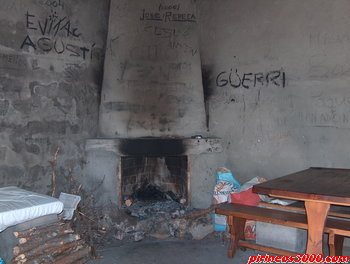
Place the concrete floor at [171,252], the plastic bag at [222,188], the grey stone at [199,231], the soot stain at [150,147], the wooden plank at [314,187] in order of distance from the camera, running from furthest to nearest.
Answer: the soot stain at [150,147]
the plastic bag at [222,188]
the grey stone at [199,231]
the concrete floor at [171,252]
the wooden plank at [314,187]

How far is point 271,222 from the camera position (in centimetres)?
362

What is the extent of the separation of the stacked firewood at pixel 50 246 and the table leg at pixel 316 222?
219 centimetres

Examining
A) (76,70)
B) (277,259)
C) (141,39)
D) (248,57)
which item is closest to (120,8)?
(141,39)

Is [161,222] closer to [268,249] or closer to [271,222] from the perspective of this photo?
[268,249]

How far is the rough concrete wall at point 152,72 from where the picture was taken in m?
5.13

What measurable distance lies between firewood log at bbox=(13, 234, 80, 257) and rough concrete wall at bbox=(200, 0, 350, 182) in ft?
8.48

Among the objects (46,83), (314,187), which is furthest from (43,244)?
(314,187)

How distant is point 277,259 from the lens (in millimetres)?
3836

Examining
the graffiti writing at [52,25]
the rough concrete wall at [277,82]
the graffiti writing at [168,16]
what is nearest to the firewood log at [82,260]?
the rough concrete wall at [277,82]

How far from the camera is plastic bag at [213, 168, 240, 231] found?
15.7 feet

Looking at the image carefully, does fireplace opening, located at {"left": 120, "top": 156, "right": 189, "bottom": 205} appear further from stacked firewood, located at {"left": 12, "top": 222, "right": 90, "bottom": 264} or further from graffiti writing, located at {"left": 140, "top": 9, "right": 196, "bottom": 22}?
graffiti writing, located at {"left": 140, "top": 9, "right": 196, "bottom": 22}

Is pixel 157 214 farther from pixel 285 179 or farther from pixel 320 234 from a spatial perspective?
pixel 320 234

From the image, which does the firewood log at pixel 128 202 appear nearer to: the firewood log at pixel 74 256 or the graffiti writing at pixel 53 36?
the firewood log at pixel 74 256

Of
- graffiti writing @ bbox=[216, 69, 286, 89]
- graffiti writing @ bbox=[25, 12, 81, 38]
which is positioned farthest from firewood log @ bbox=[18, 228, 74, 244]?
graffiti writing @ bbox=[216, 69, 286, 89]
